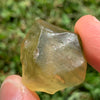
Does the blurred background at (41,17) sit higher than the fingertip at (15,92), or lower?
lower

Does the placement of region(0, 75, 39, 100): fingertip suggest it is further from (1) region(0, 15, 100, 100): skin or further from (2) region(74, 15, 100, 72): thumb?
(2) region(74, 15, 100, 72): thumb

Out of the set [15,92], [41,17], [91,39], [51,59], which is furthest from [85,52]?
[41,17]

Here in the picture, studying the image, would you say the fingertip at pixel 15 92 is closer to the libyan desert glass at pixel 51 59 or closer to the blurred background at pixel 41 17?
the libyan desert glass at pixel 51 59

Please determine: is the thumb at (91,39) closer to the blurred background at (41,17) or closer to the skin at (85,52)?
the skin at (85,52)

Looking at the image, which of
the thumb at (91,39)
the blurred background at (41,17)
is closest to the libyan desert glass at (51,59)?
the thumb at (91,39)

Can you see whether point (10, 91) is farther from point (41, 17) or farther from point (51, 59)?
point (41, 17)

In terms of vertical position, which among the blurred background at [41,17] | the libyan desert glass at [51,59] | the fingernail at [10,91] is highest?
the libyan desert glass at [51,59]

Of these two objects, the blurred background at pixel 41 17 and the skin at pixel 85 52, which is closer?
the skin at pixel 85 52

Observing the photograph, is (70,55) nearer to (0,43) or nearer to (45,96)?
(45,96)

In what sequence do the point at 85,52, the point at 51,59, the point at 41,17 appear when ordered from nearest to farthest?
the point at 51,59, the point at 85,52, the point at 41,17
